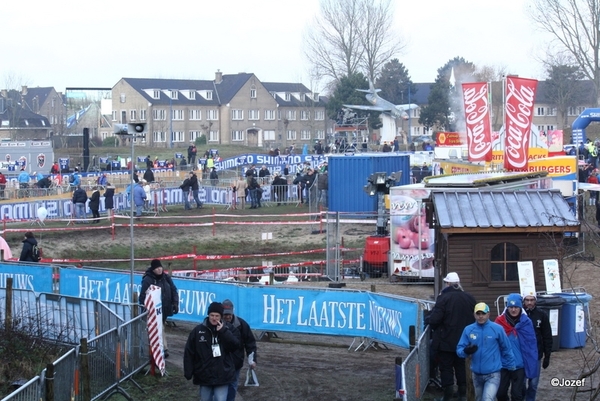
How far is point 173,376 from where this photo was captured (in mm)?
13516

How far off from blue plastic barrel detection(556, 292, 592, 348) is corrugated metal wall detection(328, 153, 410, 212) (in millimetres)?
21864

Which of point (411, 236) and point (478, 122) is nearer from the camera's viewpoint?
point (411, 236)

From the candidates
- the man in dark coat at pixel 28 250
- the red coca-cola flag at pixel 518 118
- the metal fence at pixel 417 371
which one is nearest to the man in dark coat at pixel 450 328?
the metal fence at pixel 417 371

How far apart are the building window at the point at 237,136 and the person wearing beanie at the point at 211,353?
9182cm

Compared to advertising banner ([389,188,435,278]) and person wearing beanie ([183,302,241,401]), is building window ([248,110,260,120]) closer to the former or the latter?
advertising banner ([389,188,435,278])

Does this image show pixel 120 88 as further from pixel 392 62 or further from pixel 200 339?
pixel 200 339

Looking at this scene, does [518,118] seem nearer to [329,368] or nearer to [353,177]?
[329,368]

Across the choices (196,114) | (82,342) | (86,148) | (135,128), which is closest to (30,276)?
(135,128)

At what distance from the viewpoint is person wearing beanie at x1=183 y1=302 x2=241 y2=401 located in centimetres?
977

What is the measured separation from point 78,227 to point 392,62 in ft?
256

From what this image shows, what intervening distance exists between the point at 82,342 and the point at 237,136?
9207 centimetres

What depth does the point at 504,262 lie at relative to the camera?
15555mm

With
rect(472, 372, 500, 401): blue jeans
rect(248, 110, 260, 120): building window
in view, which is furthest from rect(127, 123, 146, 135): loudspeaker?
rect(248, 110, 260, 120): building window

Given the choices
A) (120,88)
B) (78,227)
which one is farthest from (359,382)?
(120,88)
